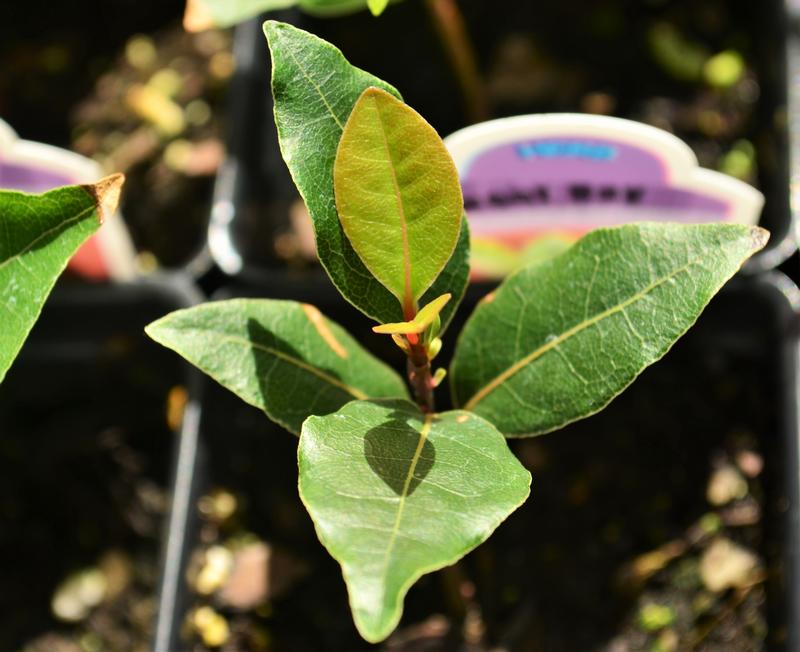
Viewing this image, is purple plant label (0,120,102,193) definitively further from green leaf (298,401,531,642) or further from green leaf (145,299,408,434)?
green leaf (298,401,531,642)

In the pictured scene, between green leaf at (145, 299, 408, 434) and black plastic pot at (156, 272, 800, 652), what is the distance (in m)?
0.29

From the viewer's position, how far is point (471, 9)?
4.41ft

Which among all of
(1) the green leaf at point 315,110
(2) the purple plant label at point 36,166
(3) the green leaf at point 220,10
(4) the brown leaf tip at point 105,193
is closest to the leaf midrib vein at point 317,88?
(1) the green leaf at point 315,110

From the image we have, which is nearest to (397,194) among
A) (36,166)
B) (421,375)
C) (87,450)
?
(421,375)

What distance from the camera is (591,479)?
3.51 feet

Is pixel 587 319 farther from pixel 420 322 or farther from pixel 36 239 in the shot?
pixel 36 239

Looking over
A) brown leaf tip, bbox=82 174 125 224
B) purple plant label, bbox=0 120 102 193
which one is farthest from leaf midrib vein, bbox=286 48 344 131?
purple plant label, bbox=0 120 102 193

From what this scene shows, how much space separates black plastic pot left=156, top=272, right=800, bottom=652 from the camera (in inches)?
39.7

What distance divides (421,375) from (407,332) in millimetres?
89

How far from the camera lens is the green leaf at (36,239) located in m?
0.61

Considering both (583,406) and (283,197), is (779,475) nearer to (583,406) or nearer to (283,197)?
(583,406)

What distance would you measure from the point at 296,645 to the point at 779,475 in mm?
565

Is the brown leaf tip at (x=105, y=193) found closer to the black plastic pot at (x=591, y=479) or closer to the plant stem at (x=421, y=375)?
the plant stem at (x=421, y=375)

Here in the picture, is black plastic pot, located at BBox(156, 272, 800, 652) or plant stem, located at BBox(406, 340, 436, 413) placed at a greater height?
plant stem, located at BBox(406, 340, 436, 413)
